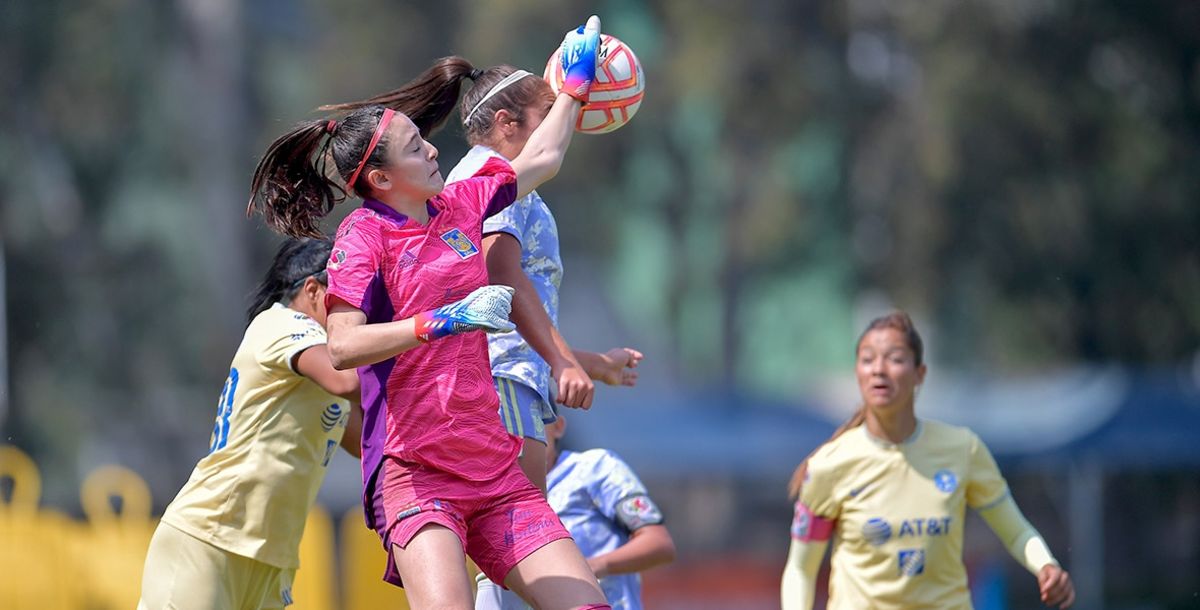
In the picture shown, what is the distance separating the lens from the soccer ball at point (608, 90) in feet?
15.7

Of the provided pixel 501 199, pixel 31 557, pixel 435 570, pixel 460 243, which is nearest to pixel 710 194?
pixel 31 557

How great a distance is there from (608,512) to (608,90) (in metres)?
1.63

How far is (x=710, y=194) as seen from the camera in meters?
29.3

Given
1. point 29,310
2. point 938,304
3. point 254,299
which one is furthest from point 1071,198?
point 254,299

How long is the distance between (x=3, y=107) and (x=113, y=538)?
2144cm

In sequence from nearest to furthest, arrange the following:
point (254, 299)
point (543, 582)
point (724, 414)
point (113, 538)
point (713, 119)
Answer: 1. point (543, 582)
2. point (254, 299)
3. point (113, 538)
4. point (724, 414)
5. point (713, 119)

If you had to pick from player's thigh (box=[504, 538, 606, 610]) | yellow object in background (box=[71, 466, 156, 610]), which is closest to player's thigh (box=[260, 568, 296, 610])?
player's thigh (box=[504, 538, 606, 610])

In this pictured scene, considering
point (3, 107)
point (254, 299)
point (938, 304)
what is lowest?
point (254, 299)

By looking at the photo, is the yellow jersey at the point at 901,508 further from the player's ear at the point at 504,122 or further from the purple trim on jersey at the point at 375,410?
the purple trim on jersey at the point at 375,410

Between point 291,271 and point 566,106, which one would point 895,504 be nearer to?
point 566,106

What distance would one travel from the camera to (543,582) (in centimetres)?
399

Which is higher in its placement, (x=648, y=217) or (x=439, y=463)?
(x=648, y=217)

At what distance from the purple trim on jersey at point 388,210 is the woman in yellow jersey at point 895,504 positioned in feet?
7.35

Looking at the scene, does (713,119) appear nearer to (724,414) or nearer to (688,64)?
(688,64)
